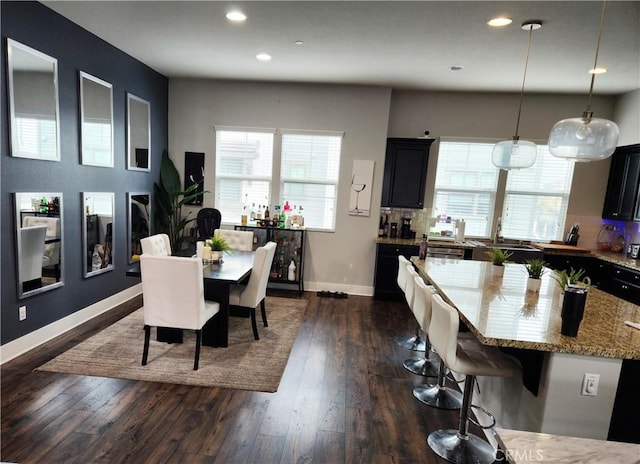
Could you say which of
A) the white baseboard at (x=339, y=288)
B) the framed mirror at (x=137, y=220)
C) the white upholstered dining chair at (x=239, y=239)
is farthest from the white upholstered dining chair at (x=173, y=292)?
the white baseboard at (x=339, y=288)

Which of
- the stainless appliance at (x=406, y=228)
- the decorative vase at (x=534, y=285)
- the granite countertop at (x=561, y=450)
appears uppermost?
the stainless appliance at (x=406, y=228)

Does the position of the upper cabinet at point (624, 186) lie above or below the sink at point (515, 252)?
above

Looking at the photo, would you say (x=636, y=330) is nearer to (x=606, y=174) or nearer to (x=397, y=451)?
(x=397, y=451)

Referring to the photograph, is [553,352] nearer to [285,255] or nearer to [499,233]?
[499,233]

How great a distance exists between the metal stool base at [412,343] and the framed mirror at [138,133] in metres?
3.84

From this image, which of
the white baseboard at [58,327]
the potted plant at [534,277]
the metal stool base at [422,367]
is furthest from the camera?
the metal stool base at [422,367]

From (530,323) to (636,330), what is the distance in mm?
549

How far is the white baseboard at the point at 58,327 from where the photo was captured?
114 inches

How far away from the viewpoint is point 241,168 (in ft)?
17.6

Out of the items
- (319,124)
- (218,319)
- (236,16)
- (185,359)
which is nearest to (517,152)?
(236,16)

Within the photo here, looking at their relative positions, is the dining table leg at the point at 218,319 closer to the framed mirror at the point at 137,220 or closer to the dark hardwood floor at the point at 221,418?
the dark hardwood floor at the point at 221,418

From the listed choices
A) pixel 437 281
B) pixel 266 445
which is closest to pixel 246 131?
pixel 437 281

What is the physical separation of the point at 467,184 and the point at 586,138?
322 cm

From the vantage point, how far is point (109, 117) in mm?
3990
